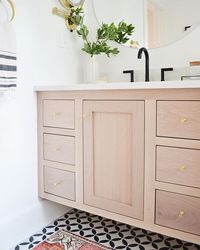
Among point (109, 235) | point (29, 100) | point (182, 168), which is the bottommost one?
point (109, 235)

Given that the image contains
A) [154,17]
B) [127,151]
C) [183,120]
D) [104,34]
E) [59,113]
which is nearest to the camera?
[183,120]

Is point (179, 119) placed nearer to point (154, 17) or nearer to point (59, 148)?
point (59, 148)

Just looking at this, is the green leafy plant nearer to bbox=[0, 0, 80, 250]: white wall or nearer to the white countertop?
bbox=[0, 0, 80, 250]: white wall

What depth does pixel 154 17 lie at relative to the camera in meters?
1.74

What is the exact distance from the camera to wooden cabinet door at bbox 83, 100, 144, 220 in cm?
131

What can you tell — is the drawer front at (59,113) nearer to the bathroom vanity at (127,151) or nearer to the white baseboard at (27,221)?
the bathroom vanity at (127,151)

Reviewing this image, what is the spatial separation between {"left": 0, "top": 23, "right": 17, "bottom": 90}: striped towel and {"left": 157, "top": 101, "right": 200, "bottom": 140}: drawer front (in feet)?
2.50

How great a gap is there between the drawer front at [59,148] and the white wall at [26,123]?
10cm

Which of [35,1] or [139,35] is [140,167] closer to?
[139,35]

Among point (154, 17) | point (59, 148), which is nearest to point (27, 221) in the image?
point (59, 148)

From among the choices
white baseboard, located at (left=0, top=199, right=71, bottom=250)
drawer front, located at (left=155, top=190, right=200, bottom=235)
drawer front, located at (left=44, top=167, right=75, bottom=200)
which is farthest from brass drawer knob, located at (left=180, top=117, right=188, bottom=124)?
white baseboard, located at (left=0, top=199, right=71, bottom=250)

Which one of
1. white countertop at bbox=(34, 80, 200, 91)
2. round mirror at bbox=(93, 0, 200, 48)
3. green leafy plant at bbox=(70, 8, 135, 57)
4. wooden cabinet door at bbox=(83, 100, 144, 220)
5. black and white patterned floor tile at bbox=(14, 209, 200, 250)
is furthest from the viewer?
green leafy plant at bbox=(70, 8, 135, 57)

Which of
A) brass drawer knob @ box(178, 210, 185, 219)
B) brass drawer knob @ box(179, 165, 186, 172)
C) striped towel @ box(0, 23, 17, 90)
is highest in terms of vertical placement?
striped towel @ box(0, 23, 17, 90)

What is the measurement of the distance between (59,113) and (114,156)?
44 centimetres
